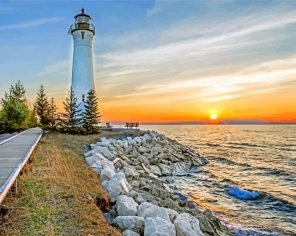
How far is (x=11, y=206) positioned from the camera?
6.30 m

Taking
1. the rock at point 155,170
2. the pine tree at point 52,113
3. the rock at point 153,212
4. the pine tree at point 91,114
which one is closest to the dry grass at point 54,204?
the rock at point 153,212

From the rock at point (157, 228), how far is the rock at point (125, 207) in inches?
35.7

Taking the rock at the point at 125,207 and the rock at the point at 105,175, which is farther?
the rock at the point at 105,175

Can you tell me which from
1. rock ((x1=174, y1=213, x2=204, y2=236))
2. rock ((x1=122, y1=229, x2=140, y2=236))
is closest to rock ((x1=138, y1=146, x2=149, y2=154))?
rock ((x1=174, y1=213, x2=204, y2=236))

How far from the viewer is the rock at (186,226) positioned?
21.4ft

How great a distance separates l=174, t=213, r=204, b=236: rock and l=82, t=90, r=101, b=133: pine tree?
55.5ft

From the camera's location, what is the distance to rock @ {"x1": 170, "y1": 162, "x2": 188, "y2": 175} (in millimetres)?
19344

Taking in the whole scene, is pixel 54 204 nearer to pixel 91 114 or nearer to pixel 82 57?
pixel 91 114

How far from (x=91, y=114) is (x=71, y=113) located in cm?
169

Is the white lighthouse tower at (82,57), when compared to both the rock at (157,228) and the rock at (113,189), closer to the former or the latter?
the rock at (113,189)

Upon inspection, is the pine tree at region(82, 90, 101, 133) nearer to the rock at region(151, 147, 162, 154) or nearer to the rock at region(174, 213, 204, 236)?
the rock at region(151, 147, 162, 154)

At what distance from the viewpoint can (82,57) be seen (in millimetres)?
25703

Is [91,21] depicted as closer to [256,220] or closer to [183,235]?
[256,220]

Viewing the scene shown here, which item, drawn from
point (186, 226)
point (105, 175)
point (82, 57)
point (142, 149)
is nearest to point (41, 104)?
point (82, 57)
